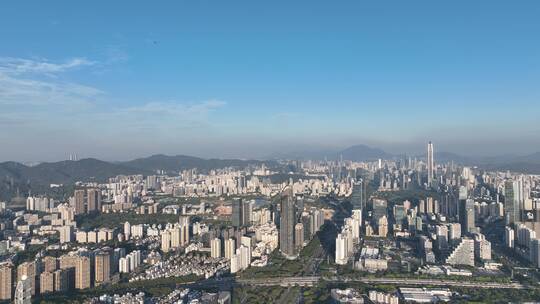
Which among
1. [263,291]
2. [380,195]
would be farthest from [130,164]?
[263,291]

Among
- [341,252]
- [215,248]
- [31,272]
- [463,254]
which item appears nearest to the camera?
[31,272]

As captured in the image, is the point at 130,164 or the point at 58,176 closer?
the point at 58,176

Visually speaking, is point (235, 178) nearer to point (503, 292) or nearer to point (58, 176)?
point (58, 176)

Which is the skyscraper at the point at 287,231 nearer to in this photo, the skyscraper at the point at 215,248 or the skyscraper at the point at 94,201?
the skyscraper at the point at 215,248

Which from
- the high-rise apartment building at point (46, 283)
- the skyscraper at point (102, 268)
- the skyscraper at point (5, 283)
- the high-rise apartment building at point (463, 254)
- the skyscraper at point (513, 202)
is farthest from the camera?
the skyscraper at point (513, 202)

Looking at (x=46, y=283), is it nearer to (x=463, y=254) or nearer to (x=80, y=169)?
(x=463, y=254)

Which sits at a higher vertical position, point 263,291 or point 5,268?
point 5,268

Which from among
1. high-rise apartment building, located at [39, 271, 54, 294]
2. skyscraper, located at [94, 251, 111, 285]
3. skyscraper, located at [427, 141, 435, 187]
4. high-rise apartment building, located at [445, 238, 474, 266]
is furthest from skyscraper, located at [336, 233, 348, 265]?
skyscraper, located at [427, 141, 435, 187]

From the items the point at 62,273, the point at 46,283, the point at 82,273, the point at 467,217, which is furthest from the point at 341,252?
the point at 46,283

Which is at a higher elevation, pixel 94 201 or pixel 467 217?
pixel 94 201

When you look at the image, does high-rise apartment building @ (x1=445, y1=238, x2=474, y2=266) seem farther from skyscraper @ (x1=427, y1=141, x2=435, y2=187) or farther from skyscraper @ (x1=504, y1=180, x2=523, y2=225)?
skyscraper @ (x1=427, y1=141, x2=435, y2=187)

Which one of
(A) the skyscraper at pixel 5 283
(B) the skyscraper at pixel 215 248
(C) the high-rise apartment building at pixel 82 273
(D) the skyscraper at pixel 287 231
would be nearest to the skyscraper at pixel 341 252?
(D) the skyscraper at pixel 287 231
